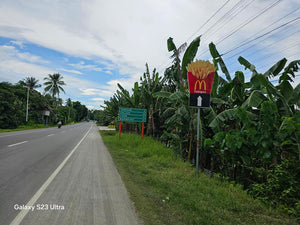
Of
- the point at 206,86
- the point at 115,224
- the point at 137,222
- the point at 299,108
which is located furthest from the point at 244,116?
the point at 115,224

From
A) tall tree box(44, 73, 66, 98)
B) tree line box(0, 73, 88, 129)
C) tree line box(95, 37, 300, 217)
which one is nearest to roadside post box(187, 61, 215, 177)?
tree line box(95, 37, 300, 217)

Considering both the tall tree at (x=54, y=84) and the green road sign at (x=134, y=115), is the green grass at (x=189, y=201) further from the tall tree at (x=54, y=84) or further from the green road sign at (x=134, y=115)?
the tall tree at (x=54, y=84)

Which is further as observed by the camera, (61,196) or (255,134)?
(255,134)

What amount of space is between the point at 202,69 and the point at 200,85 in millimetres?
525

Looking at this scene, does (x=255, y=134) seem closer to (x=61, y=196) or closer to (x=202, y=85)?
(x=202, y=85)

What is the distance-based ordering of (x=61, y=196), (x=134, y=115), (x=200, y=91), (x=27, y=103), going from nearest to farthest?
(x=61, y=196)
(x=200, y=91)
(x=134, y=115)
(x=27, y=103)

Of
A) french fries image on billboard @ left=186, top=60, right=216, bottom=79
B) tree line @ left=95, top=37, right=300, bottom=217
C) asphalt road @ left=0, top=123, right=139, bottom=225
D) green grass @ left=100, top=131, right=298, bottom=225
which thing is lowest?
green grass @ left=100, top=131, right=298, bottom=225

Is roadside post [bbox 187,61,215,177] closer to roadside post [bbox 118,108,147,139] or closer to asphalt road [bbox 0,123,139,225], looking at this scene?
asphalt road [bbox 0,123,139,225]

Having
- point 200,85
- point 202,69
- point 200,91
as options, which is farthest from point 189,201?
point 202,69

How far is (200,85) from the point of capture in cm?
617

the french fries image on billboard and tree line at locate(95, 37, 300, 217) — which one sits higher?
the french fries image on billboard

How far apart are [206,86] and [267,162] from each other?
2.68 metres

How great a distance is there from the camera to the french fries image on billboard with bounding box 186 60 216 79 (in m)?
6.20

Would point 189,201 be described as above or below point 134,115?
below
